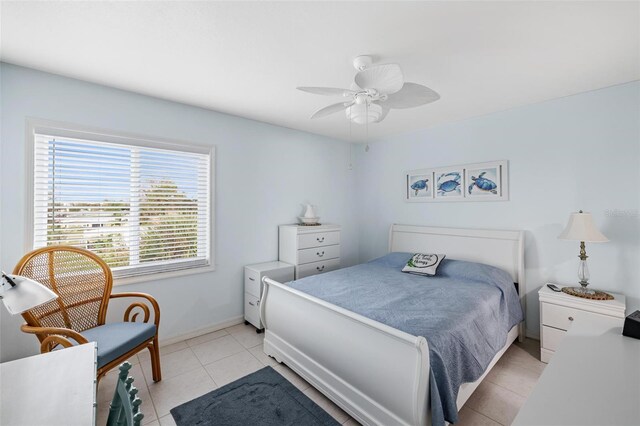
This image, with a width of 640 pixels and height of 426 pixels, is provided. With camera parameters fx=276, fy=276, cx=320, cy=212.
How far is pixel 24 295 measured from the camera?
93 centimetres

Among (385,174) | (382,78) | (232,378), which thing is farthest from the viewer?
(385,174)

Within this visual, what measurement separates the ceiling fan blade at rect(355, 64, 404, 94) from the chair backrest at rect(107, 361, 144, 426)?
1703 mm

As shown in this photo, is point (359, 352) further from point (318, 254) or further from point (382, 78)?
point (318, 254)

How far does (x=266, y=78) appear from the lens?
2.33 m

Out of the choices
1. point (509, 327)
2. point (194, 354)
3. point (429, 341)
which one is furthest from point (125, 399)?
point (509, 327)

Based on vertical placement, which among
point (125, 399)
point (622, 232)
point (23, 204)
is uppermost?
point (23, 204)

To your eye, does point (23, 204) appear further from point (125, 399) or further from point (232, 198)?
point (125, 399)

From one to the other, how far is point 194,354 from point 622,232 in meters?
4.07

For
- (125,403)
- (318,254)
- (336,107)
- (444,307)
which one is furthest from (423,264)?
(125,403)

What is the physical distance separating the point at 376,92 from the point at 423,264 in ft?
6.85

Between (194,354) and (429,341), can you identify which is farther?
(194,354)

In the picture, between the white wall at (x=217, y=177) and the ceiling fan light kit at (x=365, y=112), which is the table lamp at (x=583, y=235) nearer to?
the ceiling fan light kit at (x=365, y=112)

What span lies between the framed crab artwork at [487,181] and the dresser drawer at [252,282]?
2713mm

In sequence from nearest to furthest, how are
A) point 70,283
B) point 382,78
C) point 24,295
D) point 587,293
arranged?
1. point 24,295
2. point 382,78
3. point 70,283
4. point 587,293
